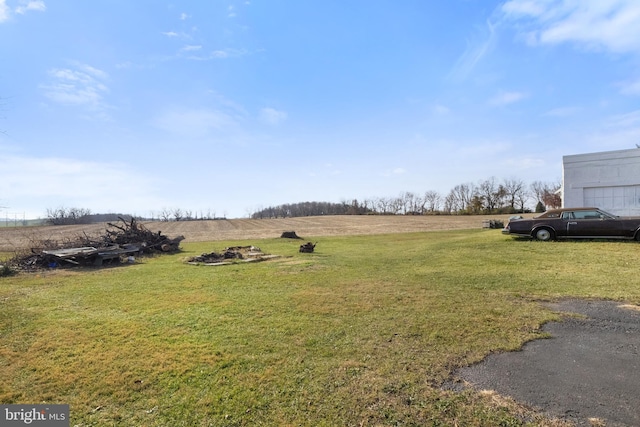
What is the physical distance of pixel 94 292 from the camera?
27.4 feet

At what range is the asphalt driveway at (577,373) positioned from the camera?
2893 millimetres

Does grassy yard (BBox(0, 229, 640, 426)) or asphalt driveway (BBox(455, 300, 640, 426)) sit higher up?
asphalt driveway (BBox(455, 300, 640, 426))

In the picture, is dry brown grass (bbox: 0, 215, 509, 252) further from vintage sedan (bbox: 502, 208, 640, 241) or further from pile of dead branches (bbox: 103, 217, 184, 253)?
vintage sedan (bbox: 502, 208, 640, 241)

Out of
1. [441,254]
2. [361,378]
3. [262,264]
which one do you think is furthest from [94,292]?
[441,254]

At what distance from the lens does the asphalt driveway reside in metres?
2.89

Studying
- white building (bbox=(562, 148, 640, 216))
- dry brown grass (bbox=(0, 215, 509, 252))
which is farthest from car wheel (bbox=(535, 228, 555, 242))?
dry brown grass (bbox=(0, 215, 509, 252))

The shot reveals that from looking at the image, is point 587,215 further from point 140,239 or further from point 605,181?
point 140,239

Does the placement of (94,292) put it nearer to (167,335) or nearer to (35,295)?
(35,295)

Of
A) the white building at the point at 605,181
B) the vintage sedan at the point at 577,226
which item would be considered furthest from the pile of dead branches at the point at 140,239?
the white building at the point at 605,181

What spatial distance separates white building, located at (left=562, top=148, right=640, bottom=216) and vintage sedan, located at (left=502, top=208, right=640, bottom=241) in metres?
4.59

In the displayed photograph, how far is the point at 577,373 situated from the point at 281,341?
11.3 feet

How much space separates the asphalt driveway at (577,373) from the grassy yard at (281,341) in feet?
0.84

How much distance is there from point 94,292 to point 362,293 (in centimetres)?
666

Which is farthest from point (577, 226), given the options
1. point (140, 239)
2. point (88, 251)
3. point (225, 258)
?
point (140, 239)
